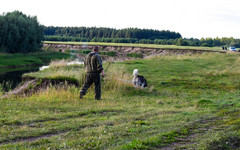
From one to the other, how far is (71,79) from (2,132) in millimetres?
11848

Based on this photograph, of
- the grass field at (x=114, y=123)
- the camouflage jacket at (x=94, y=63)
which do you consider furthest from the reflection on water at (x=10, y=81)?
the grass field at (x=114, y=123)

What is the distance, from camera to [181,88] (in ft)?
73.9

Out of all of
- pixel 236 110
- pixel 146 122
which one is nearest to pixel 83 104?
pixel 146 122

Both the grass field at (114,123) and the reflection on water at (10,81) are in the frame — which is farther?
the reflection on water at (10,81)

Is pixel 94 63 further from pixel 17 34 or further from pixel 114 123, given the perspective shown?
pixel 17 34

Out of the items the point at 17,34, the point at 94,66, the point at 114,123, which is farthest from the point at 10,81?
the point at 17,34

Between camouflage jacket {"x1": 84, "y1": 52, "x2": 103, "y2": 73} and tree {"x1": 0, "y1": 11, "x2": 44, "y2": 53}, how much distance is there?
67.8 metres

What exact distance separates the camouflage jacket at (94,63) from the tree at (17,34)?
67842mm

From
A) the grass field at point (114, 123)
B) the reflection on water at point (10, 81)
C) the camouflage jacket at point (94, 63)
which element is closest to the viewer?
the grass field at point (114, 123)

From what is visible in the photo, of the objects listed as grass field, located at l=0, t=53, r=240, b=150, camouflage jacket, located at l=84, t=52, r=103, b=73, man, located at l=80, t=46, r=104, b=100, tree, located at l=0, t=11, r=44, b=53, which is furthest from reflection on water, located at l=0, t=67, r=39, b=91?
tree, located at l=0, t=11, r=44, b=53

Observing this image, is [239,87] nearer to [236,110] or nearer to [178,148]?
[236,110]

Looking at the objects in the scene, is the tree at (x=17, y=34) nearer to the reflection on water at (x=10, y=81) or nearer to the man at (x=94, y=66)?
the reflection on water at (x=10, y=81)

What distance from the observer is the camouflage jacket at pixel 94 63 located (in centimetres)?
1600

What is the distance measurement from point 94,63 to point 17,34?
70.8 metres
